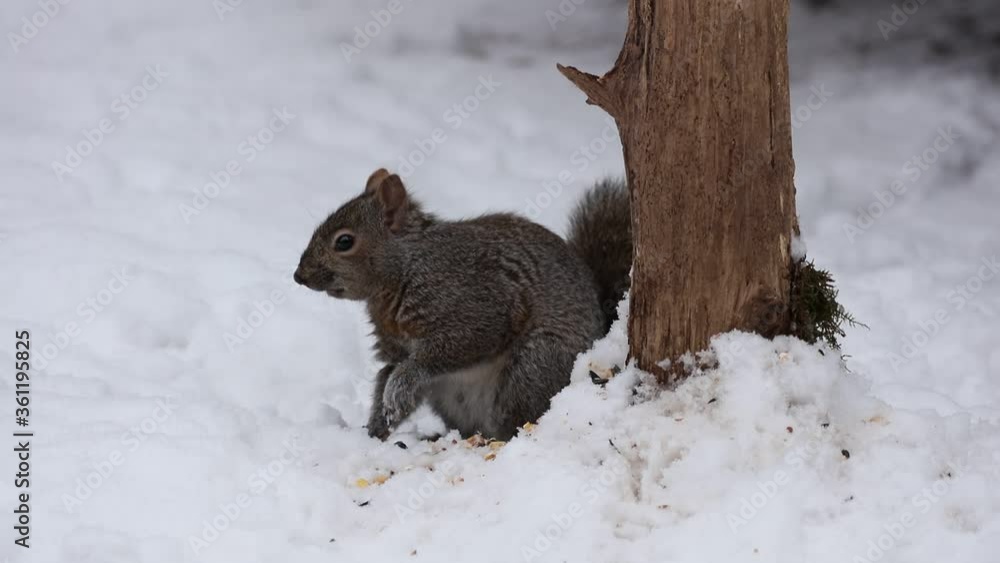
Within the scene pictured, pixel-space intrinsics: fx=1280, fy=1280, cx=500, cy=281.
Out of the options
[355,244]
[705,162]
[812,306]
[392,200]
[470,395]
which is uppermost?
[392,200]

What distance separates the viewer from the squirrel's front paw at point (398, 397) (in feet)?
12.5

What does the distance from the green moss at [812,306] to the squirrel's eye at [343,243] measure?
4.54 ft

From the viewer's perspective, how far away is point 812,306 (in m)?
3.29

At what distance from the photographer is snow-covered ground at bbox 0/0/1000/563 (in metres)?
2.94

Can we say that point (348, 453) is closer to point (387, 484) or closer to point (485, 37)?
point (387, 484)

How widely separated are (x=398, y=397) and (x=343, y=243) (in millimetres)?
507

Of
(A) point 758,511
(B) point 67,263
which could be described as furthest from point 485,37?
(A) point 758,511

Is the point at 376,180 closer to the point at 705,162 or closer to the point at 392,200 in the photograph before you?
the point at 392,200

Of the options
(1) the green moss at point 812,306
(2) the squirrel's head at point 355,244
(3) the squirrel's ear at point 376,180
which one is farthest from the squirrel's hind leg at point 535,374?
(1) the green moss at point 812,306

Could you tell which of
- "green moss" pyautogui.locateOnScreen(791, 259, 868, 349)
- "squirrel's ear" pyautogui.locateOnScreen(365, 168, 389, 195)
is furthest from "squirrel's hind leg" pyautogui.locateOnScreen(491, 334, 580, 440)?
"green moss" pyautogui.locateOnScreen(791, 259, 868, 349)

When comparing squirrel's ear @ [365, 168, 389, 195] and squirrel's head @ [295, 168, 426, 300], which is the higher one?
squirrel's ear @ [365, 168, 389, 195]

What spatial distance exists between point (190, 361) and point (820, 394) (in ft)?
7.58

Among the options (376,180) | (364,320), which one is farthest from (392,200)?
(364,320)

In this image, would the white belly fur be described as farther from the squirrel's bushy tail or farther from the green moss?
the green moss
